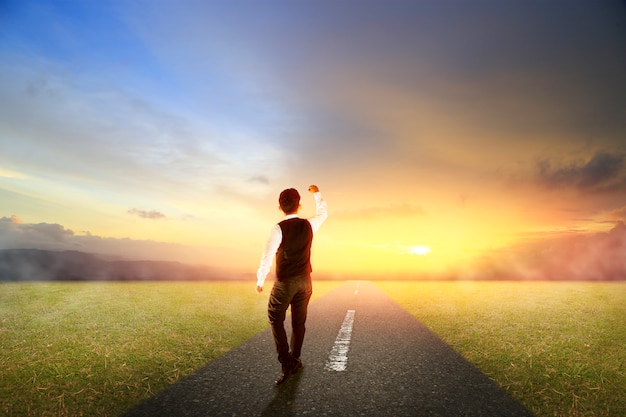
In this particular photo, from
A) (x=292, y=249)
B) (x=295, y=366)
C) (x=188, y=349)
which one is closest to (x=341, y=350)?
(x=295, y=366)

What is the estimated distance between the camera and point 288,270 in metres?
5.68

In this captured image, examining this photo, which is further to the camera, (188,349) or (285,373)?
(188,349)

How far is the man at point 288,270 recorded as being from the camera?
5.52 m

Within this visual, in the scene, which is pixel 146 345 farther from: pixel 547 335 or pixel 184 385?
pixel 547 335

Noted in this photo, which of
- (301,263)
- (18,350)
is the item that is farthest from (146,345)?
(301,263)

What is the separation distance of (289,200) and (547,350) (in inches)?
244

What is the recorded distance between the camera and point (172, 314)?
11.8 m

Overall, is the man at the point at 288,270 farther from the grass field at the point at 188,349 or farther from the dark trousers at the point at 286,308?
the grass field at the point at 188,349

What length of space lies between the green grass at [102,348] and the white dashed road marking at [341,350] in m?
1.98

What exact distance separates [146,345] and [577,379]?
294 inches

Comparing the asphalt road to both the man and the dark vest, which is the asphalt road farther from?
the dark vest

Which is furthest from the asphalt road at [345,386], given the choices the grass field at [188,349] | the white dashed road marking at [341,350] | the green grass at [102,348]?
the green grass at [102,348]

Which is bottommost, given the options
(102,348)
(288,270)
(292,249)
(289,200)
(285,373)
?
(102,348)

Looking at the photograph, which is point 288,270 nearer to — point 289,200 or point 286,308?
point 286,308
